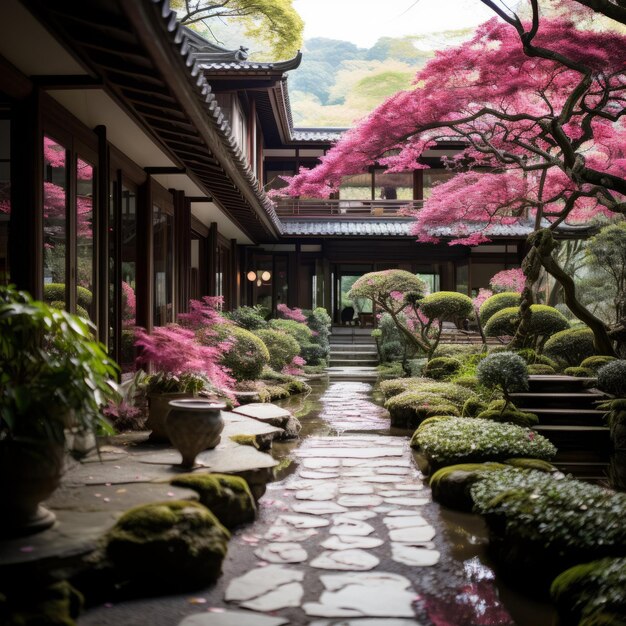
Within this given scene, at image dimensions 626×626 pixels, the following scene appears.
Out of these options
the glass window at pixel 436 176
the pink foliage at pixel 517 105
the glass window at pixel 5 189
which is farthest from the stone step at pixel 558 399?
the glass window at pixel 436 176

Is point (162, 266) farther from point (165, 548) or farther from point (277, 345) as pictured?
point (165, 548)

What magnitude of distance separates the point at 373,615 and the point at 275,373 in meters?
11.3

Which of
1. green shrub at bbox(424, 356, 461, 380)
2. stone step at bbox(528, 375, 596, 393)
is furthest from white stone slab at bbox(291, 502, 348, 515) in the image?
green shrub at bbox(424, 356, 461, 380)

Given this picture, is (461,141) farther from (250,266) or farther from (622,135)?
(622,135)

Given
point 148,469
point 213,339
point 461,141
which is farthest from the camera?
point 461,141

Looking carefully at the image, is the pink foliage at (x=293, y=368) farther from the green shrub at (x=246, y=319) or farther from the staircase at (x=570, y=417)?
the staircase at (x=570, y=417)

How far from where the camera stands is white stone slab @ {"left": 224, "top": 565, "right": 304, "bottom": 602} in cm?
394

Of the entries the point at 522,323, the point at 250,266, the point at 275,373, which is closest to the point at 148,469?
the point at 522,323

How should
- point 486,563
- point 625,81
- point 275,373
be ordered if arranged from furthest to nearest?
point 275,373 < point 625,81 < point 486,563

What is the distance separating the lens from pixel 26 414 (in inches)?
143

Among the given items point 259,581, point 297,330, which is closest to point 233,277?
point 297,330

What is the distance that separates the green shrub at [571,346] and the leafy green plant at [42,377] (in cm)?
1131

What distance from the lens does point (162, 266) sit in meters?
11.0

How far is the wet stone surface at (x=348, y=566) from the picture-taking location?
3693mm
